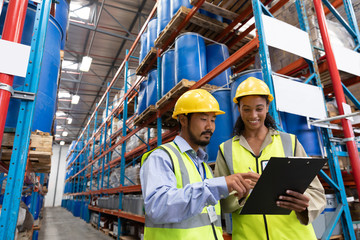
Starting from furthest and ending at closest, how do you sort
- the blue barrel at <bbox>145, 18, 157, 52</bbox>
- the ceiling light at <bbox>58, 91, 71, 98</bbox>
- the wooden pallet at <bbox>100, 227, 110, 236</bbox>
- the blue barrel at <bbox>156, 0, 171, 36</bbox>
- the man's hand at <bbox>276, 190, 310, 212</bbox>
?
the ceiling light at <bbox>58, 91, 71, 98</bbox> < the wooden pallet at <bbox>100, 227, 110, 236</bbox> < the blue barrel at <bbox>145, 18, 157, 52</bbox> < the blue barrel at <bbox>156, 0, 171, 36</bbox> < the man's hand at <bbox>276, 190, 310, 212</bbox>

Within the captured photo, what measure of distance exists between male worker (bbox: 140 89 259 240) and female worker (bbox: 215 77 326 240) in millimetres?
Result: 188

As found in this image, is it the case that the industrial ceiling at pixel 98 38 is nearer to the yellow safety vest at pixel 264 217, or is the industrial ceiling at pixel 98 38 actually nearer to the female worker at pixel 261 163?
the female worker at pixel 261 163

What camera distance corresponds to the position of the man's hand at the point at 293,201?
1338 millimetres

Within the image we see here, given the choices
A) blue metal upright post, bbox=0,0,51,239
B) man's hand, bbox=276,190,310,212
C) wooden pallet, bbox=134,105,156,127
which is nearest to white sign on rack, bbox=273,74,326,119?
man's hand, bbox=276,190,310,212

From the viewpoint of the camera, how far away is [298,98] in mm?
2719

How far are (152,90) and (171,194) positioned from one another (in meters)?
4.55

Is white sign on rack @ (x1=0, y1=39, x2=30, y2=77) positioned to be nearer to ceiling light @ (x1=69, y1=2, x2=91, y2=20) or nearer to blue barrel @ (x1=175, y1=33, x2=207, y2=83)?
blue barrel @ (x1=175, y1=33, x2=207, y2=83)

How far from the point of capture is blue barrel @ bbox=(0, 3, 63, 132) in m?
2.36

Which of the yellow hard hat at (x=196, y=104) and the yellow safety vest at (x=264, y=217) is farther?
the yellow hard hat at (x=196, y=104)

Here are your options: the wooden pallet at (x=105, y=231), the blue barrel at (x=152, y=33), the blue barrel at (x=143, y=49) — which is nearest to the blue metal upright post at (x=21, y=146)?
the blue barrel at (x=152, y=33)

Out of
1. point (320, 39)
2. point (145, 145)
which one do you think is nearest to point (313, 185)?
point (320, 39)

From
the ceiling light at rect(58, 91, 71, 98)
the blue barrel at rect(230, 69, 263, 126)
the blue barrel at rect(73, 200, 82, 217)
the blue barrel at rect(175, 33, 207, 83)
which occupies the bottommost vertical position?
the blue barrel at rect(73, 200, 82, 217)

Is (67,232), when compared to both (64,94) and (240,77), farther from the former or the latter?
(64,94)

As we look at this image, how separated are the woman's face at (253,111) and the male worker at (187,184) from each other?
0.84ft
